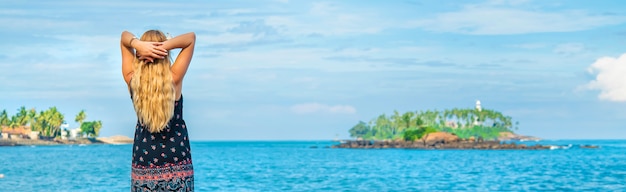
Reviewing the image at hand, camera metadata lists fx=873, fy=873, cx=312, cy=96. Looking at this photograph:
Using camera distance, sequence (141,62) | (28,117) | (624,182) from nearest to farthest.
→ (141,62), (624,182), (28,117)

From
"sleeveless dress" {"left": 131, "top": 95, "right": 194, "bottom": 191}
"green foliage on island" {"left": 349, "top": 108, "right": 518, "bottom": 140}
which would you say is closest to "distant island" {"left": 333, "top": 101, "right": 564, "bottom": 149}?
"green foliage on island" {"left": 349, "top": 108, "right": 518, "bottom": 140}

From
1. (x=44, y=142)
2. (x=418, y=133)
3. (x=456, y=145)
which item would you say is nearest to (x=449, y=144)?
(x=456, y=145)

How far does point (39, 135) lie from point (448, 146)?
79548 millimetres

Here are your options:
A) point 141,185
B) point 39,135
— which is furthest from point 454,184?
point 39,135

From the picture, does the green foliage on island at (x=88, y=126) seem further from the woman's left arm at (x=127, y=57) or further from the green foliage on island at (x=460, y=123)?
the woman's left arm at (x=127, y=57)

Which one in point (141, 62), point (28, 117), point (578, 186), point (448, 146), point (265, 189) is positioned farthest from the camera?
point (28, 117)

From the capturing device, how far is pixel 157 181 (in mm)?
4441

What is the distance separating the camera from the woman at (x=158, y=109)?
166 inches

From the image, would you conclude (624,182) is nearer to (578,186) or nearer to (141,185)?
(578,186)

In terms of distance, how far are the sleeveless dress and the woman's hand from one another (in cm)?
31

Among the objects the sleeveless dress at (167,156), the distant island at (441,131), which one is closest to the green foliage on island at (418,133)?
the distant island at (441,131)

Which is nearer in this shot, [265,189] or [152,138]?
[152,138]

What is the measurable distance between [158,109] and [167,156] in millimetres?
292

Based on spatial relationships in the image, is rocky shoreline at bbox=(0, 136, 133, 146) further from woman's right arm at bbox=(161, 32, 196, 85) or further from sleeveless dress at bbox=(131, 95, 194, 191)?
woman's right arm at bbox=(161, 32, 196, 85)
